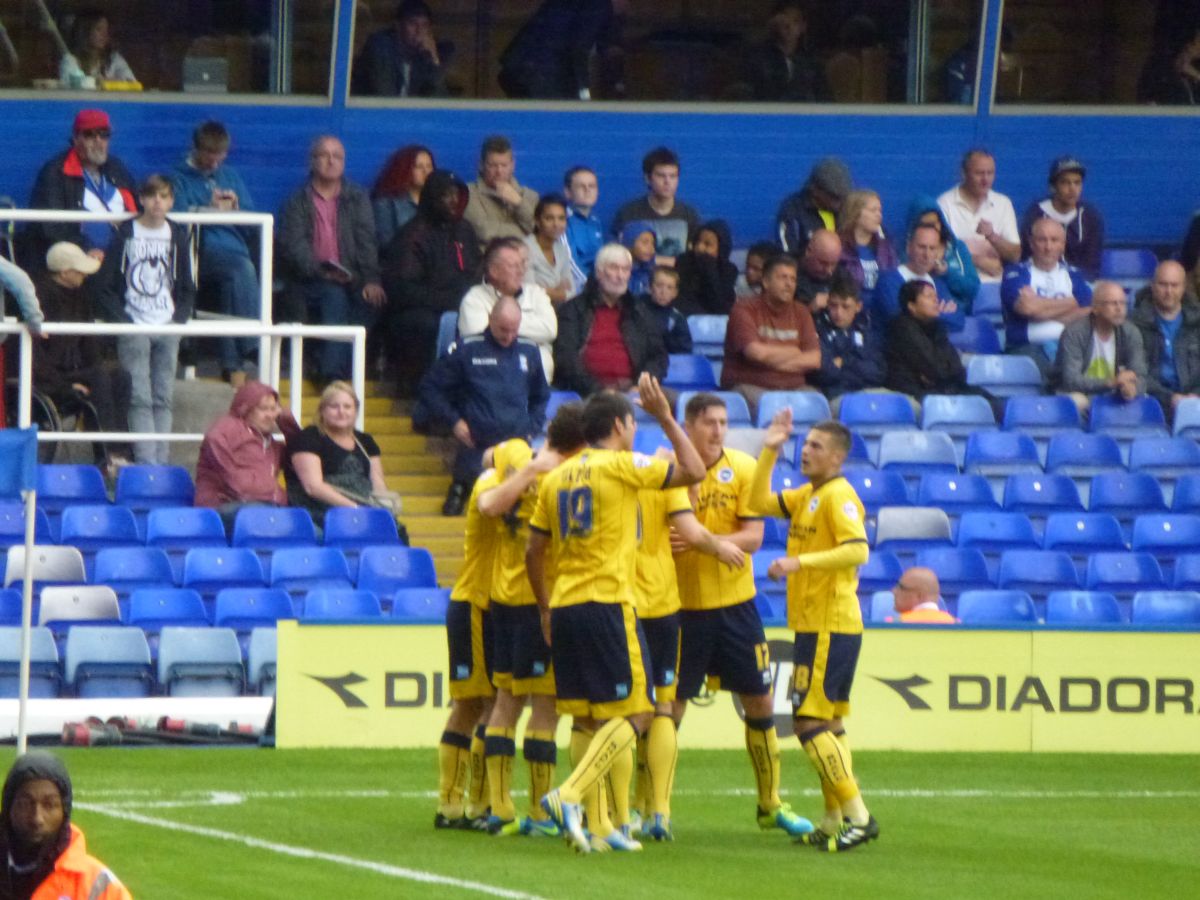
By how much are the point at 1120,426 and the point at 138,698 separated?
25.7 feet

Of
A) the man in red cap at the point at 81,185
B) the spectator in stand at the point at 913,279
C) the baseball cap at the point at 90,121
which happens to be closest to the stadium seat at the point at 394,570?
the man in red cap at the point at 81,185

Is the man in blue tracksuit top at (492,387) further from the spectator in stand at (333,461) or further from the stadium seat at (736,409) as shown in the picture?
the stadium seat at (736,409)

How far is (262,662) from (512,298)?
3.28 metres

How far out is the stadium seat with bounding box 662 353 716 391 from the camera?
17.3m

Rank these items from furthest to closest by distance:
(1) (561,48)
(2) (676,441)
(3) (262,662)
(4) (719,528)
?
1. (1) (561,48)
2. (3) (262,662)
3. (4) (719,528)
4. (2) (676,441)

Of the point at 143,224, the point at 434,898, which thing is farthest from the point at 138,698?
the point at 434,898

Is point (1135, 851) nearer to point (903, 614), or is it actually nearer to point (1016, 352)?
point (903, 614)

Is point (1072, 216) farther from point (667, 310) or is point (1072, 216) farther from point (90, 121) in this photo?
point (90, 121)

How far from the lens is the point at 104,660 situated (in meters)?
13.7

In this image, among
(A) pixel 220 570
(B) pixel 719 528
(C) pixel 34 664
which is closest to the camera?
(B) pixel 719 528

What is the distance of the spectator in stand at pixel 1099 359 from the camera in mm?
17688

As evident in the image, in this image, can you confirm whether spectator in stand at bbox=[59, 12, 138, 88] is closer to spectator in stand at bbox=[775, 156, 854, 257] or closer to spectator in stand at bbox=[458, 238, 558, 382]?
spectator in stand at bbox=[458, 238, 558, 382]

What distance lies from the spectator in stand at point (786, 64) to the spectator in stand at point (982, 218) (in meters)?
1.40

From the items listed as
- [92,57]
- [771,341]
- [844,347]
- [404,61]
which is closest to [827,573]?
[771,341]
